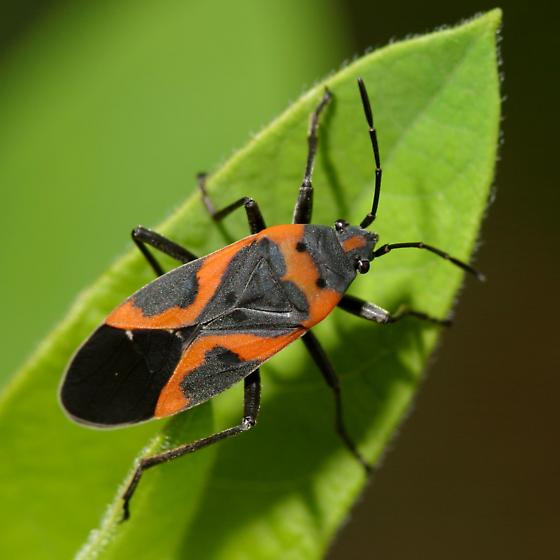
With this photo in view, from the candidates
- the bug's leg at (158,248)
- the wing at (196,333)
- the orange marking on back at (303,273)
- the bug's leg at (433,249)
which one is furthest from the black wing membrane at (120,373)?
the bug's leg at (433,249)

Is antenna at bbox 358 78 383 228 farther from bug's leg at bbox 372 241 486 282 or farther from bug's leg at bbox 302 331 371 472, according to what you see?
bug's leg at bbox 302 331 371 472

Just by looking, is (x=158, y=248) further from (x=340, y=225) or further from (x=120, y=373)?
(x=340, y=225)

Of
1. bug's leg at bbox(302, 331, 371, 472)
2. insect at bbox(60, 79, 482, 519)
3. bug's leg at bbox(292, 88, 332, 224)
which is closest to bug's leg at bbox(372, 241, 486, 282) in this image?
insect at bbox(60, 79, 482, 519)

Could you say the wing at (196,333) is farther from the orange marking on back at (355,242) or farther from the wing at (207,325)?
the orange marking on back at (355,242)

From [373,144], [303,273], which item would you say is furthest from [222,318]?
[373,144]

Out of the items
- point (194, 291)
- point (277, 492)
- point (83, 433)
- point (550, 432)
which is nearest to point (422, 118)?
point (194, 291)
